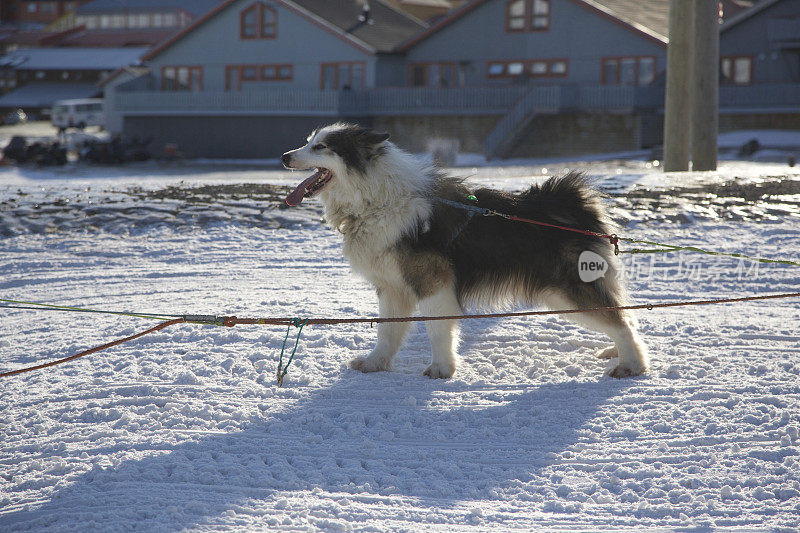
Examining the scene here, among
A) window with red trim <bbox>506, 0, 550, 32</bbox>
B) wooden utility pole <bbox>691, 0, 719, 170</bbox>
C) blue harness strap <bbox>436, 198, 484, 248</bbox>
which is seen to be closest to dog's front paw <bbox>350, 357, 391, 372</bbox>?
blue harness strap <bbox>436, 198, 484, 248</bbox>

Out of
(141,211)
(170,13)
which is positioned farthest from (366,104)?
(170,13)

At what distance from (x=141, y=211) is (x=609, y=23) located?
2495 cm

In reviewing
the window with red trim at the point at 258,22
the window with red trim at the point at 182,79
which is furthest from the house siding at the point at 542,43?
the window with red trim at the point at 182,79

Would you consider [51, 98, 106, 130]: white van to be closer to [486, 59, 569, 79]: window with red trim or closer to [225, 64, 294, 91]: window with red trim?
[225, 64, 294, 91]: window with red trim

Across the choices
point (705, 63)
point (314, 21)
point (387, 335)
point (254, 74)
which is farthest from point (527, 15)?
point (387, 335)

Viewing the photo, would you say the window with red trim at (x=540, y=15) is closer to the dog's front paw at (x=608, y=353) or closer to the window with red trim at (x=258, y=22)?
the window with red trim at (x=258, y=22)

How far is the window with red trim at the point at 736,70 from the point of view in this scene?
3194 cm

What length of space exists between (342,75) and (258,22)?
4.73m

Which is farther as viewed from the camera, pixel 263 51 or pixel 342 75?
pixel 263 51

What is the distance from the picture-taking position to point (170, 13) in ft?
220

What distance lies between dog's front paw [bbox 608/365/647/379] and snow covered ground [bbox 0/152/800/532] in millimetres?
67

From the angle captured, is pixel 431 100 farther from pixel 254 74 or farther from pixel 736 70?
pixel 736 70

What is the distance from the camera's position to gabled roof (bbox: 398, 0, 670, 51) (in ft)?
102

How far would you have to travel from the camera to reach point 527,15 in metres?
33.4
